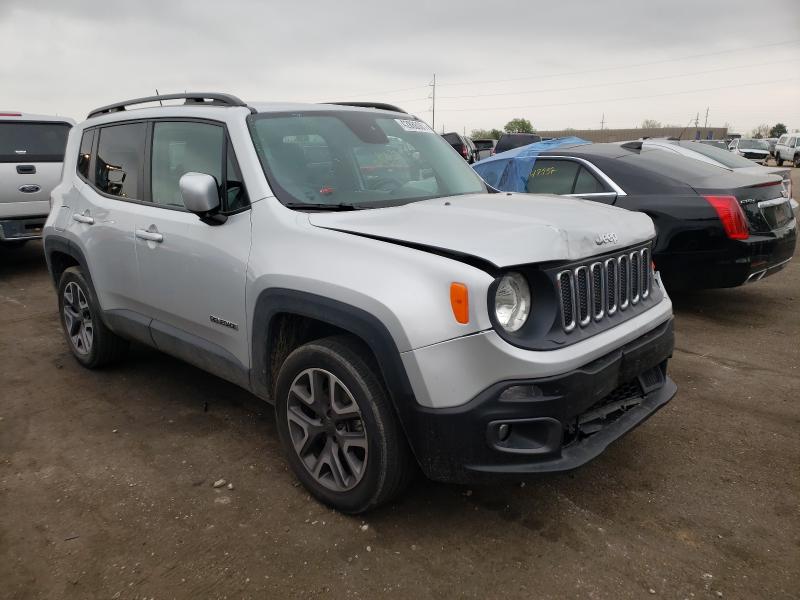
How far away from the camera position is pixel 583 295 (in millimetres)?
2572

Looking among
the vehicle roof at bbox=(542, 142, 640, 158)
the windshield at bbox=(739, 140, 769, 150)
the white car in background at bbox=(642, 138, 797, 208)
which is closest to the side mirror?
the vehicle roof at bbox=(542, 142, 640, 158)

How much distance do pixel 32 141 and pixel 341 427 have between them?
315 inches

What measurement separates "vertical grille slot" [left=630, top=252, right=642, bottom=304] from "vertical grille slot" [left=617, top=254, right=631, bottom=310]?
63mm

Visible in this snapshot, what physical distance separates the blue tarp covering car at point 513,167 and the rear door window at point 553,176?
9cm

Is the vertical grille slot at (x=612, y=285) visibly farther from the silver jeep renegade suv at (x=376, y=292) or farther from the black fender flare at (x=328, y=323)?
the black fender flare at (x=328, y=323)

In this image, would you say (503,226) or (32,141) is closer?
(503,226)

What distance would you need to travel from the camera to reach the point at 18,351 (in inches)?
207

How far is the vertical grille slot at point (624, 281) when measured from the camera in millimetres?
2846

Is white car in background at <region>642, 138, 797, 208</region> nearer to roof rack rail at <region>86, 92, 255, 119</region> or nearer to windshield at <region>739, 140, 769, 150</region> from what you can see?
roof rack rail at <region>86, 92, 255, 119</region>

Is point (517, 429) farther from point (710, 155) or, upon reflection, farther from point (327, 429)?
point (710, 155)

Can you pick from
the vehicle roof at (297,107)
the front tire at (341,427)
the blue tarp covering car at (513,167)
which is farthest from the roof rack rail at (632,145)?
the front tire at (341,427)

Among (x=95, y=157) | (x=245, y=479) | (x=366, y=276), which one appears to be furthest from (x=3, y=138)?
(x=366, y=276)

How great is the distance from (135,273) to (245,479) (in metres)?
1.55

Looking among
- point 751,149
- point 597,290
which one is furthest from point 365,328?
point 751,149
